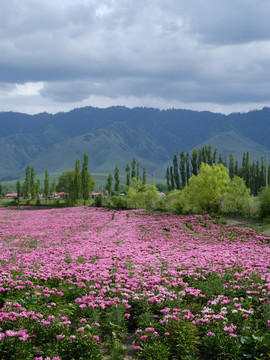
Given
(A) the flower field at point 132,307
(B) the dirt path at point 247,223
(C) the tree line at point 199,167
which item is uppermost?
(C) the tree line at point 199,167

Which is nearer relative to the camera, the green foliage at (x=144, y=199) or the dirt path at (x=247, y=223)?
the dirt path at (x=247, y=223)

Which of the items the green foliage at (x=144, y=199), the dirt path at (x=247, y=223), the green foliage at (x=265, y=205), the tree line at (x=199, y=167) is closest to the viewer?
the dirt path at (x=247, y=223)

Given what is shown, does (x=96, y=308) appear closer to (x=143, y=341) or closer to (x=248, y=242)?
(x=143, y=341)

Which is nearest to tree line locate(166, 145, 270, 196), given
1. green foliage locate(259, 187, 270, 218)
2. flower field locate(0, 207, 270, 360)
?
green foliage locate(259, 187, 270, 218)

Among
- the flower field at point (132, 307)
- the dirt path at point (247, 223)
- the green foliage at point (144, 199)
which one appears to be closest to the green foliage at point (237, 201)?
the dirt path at point (247, 223)

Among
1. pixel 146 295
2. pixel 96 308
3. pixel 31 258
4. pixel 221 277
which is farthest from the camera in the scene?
pixel 31 258

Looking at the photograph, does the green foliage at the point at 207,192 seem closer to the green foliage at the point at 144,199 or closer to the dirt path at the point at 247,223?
the dirt path at the point at 247,223

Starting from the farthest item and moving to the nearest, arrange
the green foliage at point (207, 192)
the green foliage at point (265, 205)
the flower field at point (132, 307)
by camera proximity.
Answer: the green foliage at point (207, 192)
the green foliage at point (265, 205)
the flower field at point (132, 307)

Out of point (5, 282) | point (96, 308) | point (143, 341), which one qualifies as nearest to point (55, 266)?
point (5, 282)

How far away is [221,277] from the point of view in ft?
38.1

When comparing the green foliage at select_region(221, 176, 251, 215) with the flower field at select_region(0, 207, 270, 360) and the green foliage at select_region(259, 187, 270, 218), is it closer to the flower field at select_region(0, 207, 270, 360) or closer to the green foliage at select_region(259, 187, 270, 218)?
the green foliage at select_region(259, 187, 270, 218)

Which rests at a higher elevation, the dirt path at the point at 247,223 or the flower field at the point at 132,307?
the flower field at the point at 132,307

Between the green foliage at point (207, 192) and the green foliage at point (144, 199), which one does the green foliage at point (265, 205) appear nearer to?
the green foliage at point (207, 192)

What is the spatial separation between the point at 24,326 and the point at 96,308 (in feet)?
6.95
